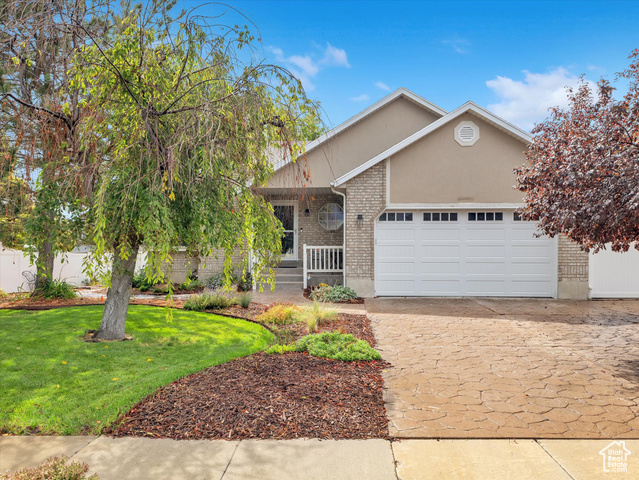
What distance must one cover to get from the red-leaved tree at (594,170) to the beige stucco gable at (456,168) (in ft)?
16.0

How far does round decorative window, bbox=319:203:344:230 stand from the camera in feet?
52.6

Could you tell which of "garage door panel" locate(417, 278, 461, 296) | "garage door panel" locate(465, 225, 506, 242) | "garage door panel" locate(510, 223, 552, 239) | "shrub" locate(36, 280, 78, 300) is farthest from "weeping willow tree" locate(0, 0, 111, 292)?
"garage door panel" locate(510, 223, 552, 239)

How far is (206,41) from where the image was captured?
17.2 feet

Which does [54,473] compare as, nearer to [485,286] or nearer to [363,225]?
[363,225]

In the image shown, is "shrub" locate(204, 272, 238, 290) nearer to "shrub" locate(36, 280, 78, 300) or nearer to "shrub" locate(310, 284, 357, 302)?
"shrub" locate(310, 284, 357, 302)

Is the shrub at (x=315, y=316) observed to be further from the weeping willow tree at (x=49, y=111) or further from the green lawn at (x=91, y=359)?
the weeping willow tree at (x=49, y=111)

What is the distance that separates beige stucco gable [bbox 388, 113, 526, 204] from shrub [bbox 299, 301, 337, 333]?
204 inches

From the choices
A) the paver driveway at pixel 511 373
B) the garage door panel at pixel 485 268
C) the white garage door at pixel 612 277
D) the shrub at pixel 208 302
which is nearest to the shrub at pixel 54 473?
the paver driveway at pixel 511 373

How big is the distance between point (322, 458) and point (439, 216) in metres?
10.5

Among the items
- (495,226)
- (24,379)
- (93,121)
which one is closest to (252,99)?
(93,121)

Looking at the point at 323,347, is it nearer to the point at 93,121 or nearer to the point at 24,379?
the point at 24,379

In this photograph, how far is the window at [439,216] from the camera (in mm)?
12930

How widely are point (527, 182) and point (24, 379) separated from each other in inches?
324

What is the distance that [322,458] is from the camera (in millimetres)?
3365
